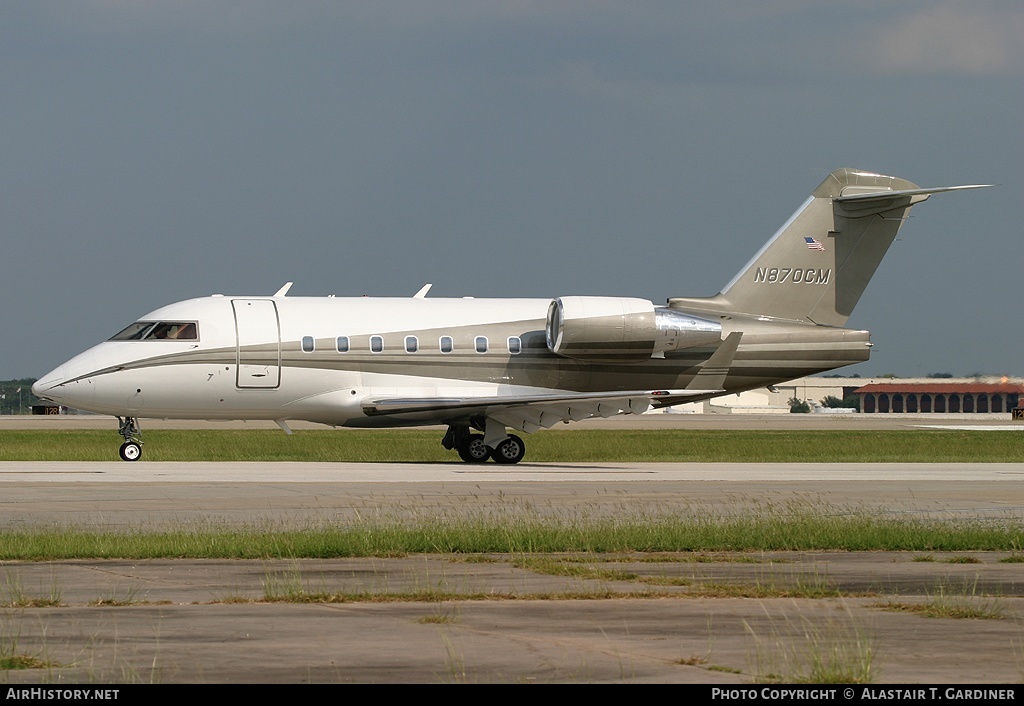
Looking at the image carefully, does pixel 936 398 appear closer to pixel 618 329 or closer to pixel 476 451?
pixel 618 329

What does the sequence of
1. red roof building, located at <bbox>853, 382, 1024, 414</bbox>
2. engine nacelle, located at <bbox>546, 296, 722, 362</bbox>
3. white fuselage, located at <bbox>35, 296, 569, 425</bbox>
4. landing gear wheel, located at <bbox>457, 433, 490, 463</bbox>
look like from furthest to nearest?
red roof building, located at <bbox>853, 382, 1024, 414</bbox> → landing gear wheel, located at <bbox>457, 433, 490, 463</bbox> → engine nacelle, located at <bbox>546, 296, 722, 362</bbox> → white fuselage, located at <bbox>35, 296, 569, 425</bbox>

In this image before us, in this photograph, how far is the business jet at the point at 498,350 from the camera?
3438cm

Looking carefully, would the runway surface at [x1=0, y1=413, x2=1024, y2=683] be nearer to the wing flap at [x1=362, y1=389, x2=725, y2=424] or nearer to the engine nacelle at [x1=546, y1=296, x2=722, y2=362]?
the wing flap at [x1=362, y1=389, x2=725, y2=424]

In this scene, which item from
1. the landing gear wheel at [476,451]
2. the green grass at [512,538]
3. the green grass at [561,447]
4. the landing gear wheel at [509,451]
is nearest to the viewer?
the green grass at [512,538]

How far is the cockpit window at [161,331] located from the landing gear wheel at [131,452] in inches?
106

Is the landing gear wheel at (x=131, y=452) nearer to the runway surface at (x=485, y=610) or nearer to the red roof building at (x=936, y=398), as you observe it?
the runway surface at (x=485, y=610)

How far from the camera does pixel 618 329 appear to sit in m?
35.5

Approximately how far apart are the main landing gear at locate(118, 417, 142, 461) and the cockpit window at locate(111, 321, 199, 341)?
6.82 feet

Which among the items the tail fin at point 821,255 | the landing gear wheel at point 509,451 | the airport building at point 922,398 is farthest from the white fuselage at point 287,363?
the airport building at point 922,398

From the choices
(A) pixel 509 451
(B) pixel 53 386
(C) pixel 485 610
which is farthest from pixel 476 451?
(C) pixel 485 610

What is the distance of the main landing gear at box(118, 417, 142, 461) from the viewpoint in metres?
33.9

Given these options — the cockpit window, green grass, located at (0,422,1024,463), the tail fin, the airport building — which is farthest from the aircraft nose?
the airport building

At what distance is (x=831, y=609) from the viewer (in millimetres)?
11641
